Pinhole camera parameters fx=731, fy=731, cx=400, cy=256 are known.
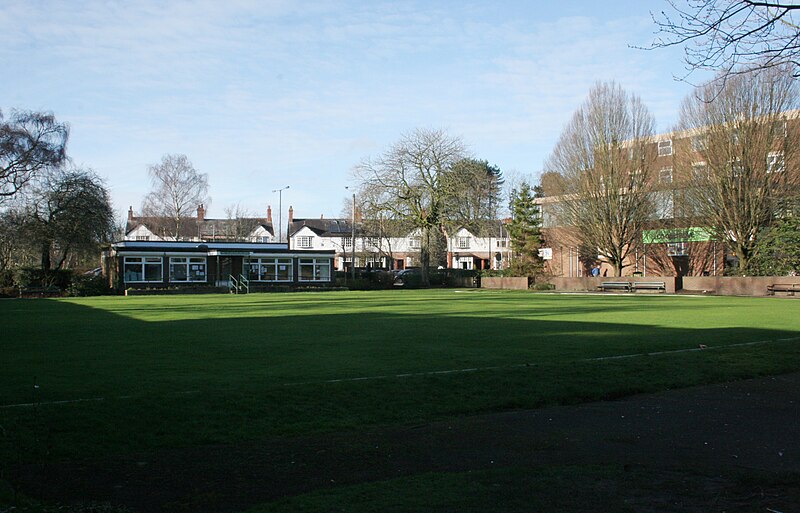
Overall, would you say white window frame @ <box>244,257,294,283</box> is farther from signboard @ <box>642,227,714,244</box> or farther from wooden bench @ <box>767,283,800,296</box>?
wooden bench @ <box>767,283,800,296</box>

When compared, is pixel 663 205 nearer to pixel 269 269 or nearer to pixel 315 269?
pixel 315 269

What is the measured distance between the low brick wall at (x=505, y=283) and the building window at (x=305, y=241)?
168 feet

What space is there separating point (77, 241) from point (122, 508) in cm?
5135

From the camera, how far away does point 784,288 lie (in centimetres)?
4225

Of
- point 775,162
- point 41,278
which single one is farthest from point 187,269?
point 775,162

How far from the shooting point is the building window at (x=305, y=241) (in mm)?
113312

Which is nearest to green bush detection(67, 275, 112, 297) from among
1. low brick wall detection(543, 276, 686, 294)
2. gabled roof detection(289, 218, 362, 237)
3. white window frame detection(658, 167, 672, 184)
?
low brick wall detection(543, 276, 686, 294)

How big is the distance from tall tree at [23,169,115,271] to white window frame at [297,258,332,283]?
65.5ft

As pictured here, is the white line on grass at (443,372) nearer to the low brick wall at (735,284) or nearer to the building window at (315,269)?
the low brick wall at (735,284)

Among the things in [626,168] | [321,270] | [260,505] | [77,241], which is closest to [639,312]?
[260,505]

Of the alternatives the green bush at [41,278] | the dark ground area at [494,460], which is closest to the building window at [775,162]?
the dark ground area at [494,460]

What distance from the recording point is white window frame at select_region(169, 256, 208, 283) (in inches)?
2453

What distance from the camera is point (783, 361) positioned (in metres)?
13.4

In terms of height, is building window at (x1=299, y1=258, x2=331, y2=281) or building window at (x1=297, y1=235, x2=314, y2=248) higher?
building window at (x1=297, y1=235, x2=314, y2=248)
